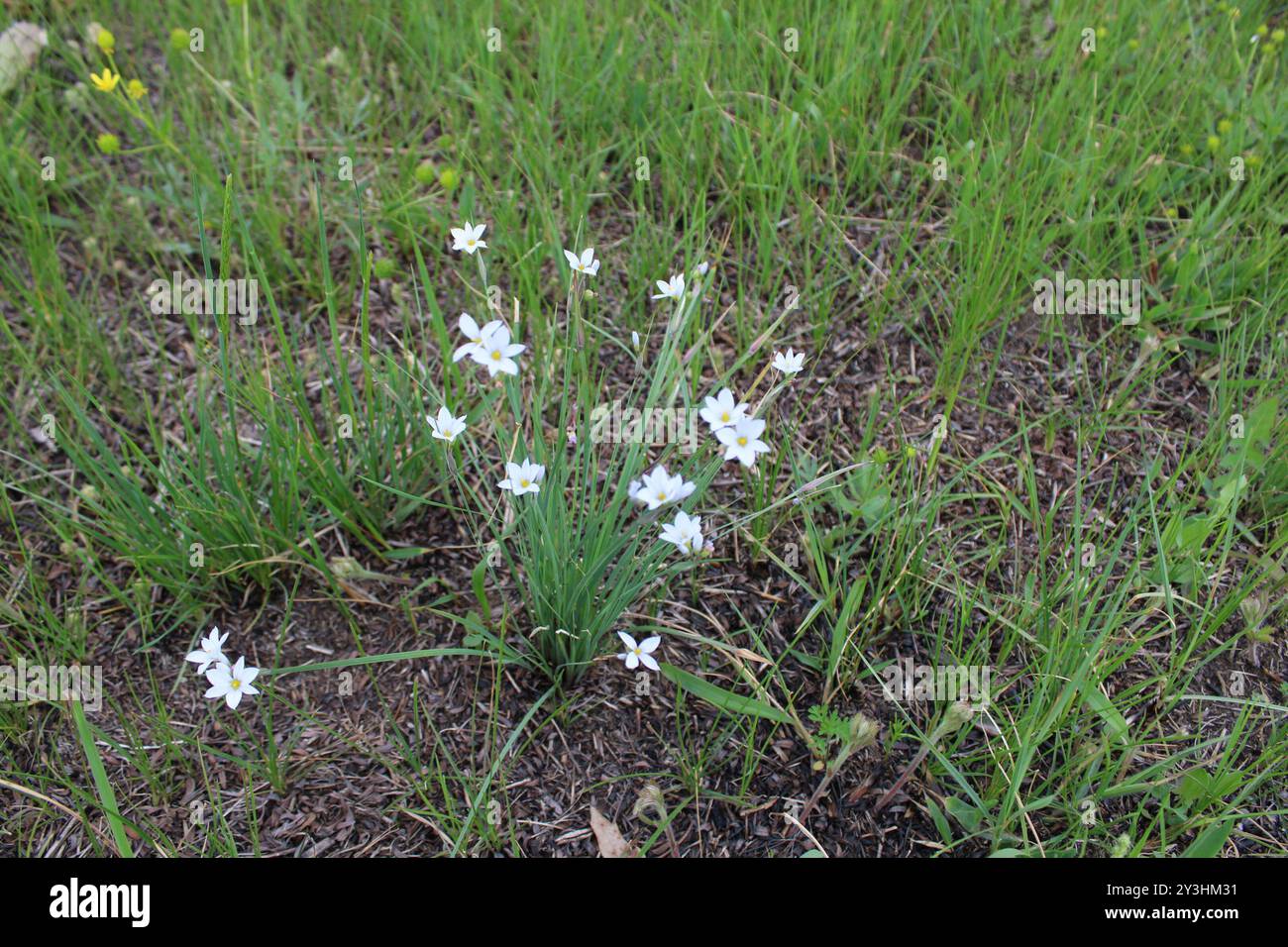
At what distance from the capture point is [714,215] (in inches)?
117

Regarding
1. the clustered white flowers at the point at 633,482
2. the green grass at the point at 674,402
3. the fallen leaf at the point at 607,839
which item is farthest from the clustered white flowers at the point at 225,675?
the fallen leaf at the point at 607,839

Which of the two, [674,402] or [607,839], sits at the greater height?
[674,402]

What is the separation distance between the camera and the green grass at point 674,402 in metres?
2.03

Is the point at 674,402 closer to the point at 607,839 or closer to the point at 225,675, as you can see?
the point at 607,839

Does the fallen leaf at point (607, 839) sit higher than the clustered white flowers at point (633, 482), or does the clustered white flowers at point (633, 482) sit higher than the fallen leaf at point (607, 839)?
the clustered white flowers at point (633, 482)

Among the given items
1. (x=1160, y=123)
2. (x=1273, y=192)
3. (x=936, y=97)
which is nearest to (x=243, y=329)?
(x=936, y=97)

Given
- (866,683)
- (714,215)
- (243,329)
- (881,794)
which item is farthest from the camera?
(714,215)

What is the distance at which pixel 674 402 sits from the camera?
96.0 inches

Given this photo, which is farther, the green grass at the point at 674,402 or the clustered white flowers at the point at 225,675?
the green grass at the point at 674,402

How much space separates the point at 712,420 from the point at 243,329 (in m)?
1.66

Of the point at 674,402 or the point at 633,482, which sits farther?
the point at 674,402

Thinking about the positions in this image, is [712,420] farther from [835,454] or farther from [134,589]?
[134,589]

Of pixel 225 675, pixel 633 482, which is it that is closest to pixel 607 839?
pixel 633 482

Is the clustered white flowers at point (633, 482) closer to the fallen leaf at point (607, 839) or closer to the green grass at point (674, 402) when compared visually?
the green grass at point (674, 402)
